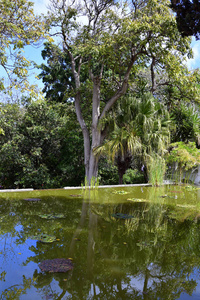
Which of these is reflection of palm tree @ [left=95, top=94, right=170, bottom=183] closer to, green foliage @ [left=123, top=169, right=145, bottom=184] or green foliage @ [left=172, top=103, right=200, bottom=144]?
green foliage @ [left=123, top=169, right=145, bottom=184]

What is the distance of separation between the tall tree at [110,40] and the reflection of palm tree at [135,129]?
45cm

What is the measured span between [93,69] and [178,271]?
8.75 m

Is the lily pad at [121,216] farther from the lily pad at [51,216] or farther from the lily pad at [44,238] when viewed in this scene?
the lily pad at [44,238]

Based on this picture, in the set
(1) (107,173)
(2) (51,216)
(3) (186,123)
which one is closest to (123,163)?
(1) (107,173)

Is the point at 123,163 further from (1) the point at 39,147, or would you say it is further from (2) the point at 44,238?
(2) the point at 44,238

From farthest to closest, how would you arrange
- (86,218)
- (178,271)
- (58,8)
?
(58,8)
(86,218)
(178,271)

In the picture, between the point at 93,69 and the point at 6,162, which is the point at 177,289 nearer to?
the point at 6,162

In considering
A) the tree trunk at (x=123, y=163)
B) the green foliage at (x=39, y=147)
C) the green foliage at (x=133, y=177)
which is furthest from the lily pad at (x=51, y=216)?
the green foliage at (x=133, y=177)

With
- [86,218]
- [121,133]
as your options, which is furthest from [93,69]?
[86,218]

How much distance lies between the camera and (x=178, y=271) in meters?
1.91

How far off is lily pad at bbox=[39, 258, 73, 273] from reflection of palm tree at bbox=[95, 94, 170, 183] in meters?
5.49

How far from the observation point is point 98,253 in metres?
2.21

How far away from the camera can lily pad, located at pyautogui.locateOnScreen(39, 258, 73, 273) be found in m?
1.88

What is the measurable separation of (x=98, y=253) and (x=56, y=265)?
41 cm
